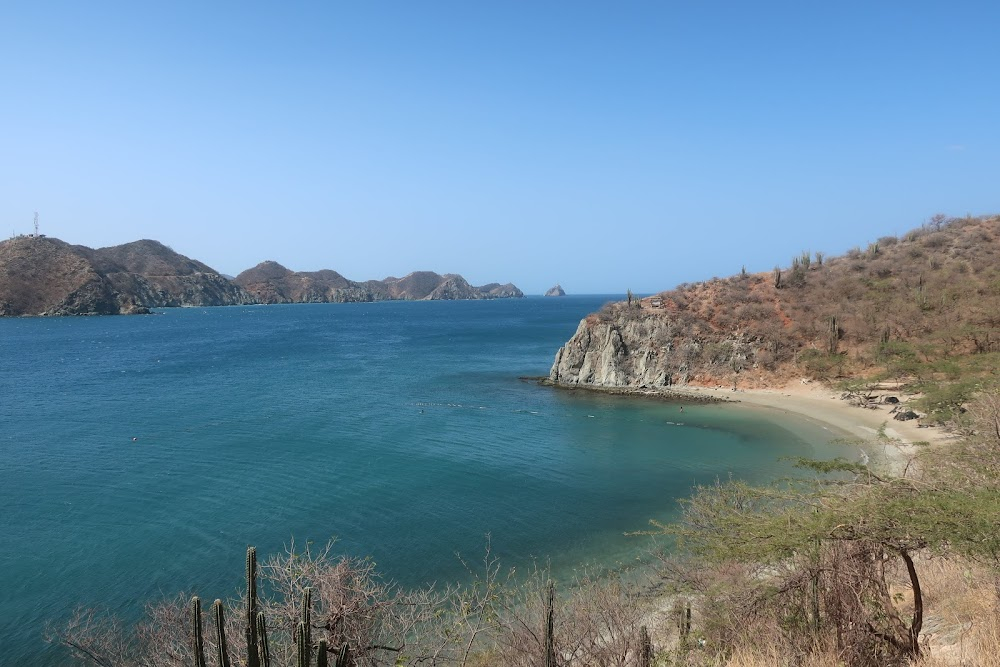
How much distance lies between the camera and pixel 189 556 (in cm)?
1994

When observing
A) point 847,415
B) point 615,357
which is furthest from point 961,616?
point 615,357

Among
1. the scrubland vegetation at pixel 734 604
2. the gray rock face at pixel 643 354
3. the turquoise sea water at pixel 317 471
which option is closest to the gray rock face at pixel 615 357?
the gray rock face at pixel 643 354

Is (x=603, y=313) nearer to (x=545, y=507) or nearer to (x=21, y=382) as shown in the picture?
(x=545, y=507)

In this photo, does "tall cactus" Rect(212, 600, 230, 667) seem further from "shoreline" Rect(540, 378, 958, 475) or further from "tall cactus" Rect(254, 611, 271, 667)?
Result: "shoreline" Rect(540, 378, 958, 475)

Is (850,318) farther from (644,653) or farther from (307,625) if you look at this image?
(307,625)

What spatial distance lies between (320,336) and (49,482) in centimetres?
8317

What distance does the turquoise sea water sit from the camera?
19.6 metres

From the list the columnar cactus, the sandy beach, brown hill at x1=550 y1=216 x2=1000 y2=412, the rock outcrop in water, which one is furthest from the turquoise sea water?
the rock outcrop in water

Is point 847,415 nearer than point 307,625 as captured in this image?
No

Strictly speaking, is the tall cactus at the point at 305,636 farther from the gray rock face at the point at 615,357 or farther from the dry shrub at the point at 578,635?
the gray rock face at the point at 615,357

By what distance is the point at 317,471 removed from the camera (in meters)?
29.6

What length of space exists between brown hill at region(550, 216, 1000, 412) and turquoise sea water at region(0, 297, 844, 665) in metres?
7.57

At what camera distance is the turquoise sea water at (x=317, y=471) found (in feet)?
64.4

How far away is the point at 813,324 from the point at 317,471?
45.7 meters
